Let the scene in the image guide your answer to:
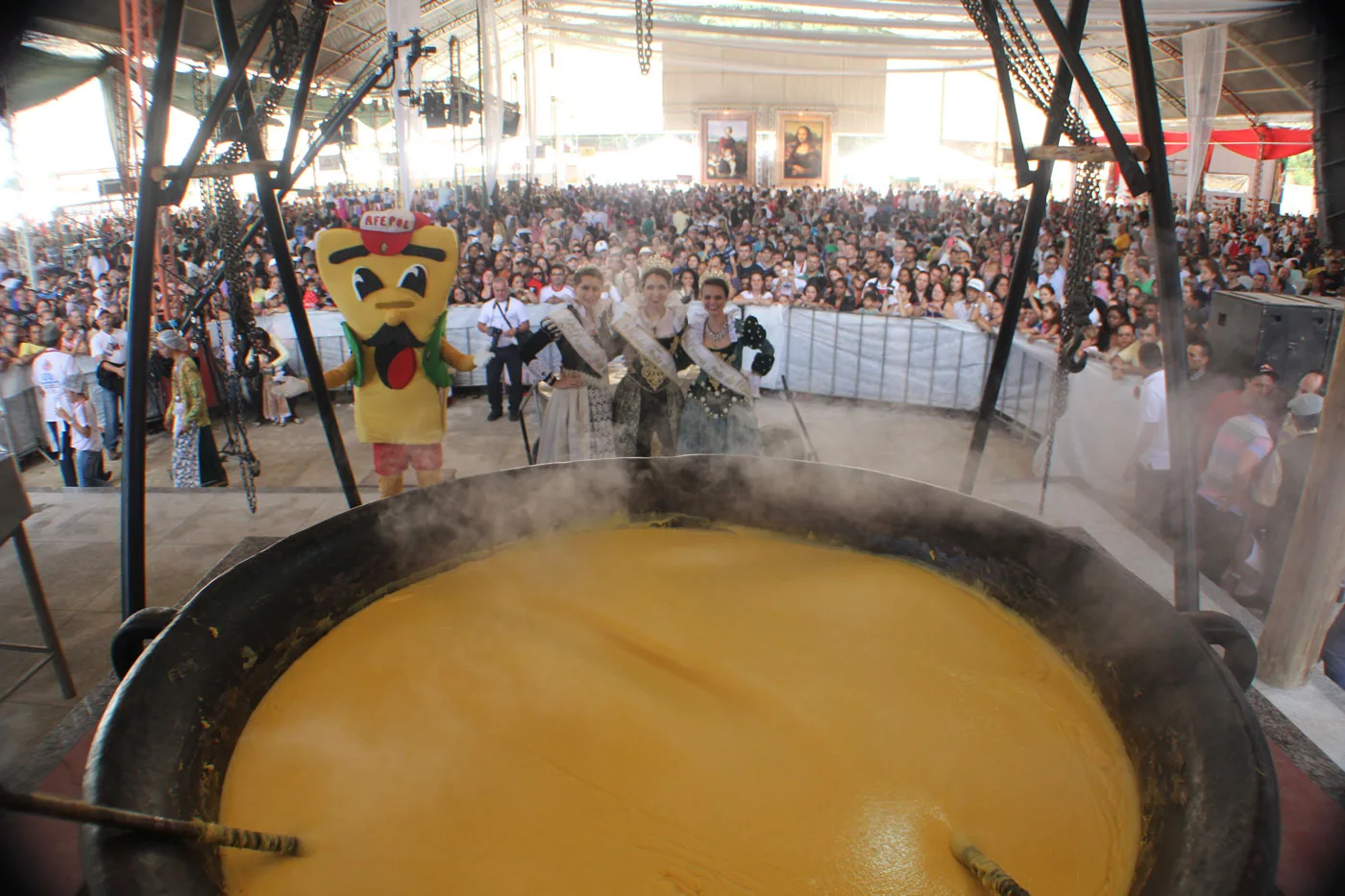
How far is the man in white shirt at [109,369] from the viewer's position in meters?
6.02

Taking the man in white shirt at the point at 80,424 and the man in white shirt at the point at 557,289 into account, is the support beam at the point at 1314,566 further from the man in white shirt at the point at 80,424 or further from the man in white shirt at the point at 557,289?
the man in white shirt at the point at 80,424

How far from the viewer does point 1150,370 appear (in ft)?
17.0

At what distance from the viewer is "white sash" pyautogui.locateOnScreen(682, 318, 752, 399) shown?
4.16 m

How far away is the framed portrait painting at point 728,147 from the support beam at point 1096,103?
27514 millimetres

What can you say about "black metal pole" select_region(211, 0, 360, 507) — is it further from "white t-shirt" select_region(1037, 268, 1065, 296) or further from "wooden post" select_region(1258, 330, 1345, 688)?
"white t-shirt" select_region(1037, 268, 1065, 296)

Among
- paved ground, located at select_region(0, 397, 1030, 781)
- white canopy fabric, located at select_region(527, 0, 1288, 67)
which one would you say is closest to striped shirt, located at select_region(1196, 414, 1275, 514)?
paved ground, located at select_region(0, 397, 1030, 781)

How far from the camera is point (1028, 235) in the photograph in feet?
8.60

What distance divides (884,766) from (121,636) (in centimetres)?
156

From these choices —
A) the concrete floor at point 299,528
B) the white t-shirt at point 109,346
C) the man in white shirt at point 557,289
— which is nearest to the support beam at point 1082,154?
the concrete floor at point 299,528

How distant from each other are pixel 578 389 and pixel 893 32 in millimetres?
16320

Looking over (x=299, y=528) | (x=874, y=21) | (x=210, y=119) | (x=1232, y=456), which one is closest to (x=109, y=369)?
(x=299, y=528)

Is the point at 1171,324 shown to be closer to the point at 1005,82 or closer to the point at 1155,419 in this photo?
the point at 1005,82

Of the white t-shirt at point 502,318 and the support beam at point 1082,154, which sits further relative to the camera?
the white t-shirt at point 502,318

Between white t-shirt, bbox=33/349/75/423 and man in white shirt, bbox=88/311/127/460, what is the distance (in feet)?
0.72
